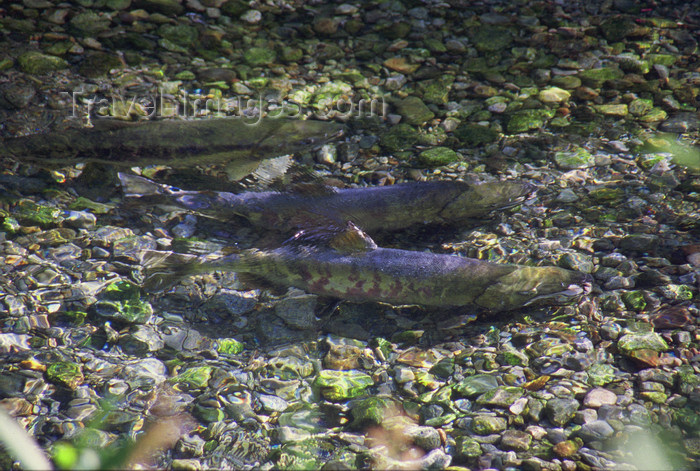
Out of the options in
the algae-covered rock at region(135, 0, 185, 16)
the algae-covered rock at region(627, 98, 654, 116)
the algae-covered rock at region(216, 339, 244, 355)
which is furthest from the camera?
the algae-covered rock at region(135, 0, 185, 16)

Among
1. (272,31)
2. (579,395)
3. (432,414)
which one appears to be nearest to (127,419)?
(432,414)

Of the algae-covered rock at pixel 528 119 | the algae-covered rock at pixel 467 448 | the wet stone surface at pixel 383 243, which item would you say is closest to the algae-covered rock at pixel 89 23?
the wet stone surface at pixel 383 243

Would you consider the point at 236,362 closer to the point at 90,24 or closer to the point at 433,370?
the point at 433,370

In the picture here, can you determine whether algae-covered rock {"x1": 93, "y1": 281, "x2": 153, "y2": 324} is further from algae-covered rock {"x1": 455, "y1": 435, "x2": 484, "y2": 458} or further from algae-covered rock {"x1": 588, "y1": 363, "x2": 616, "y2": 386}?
algae-covered rock {"x1": 588, "y1": 363, "x2": 616, "y2": 386}

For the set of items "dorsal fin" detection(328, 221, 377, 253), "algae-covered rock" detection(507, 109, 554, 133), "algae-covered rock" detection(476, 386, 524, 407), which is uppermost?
"algae-covered rock" detection(507, 109, 554, 133)

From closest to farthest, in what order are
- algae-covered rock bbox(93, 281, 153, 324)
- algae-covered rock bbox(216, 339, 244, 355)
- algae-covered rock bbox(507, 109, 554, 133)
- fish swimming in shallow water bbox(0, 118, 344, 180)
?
algae-covered rock bbox(216, 339, 244, 355)
algae-covered rock bbox(93, 281, 153, 324)
fish swimming in shallow water bbox(0, 118, 344, 180)
algae-covered rock bbox(507, 109, 554, 133)

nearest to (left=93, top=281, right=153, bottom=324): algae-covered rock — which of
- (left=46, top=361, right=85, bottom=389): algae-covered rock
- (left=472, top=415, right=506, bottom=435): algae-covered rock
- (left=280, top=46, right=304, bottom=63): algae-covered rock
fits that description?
(left=46, top=361, right=85, bottom=389): algae-covered rock

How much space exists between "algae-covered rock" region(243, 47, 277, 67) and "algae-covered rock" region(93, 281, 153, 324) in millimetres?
3399

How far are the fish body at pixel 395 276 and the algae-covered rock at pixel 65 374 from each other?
0.77 m

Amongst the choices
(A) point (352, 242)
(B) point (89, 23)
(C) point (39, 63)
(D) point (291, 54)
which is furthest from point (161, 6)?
(A) point (352, 242)

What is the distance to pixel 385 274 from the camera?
142 inches

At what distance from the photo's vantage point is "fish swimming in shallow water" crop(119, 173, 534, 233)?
4.20m

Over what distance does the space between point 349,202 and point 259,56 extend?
299 centimetres

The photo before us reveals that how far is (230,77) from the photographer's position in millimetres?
5977
